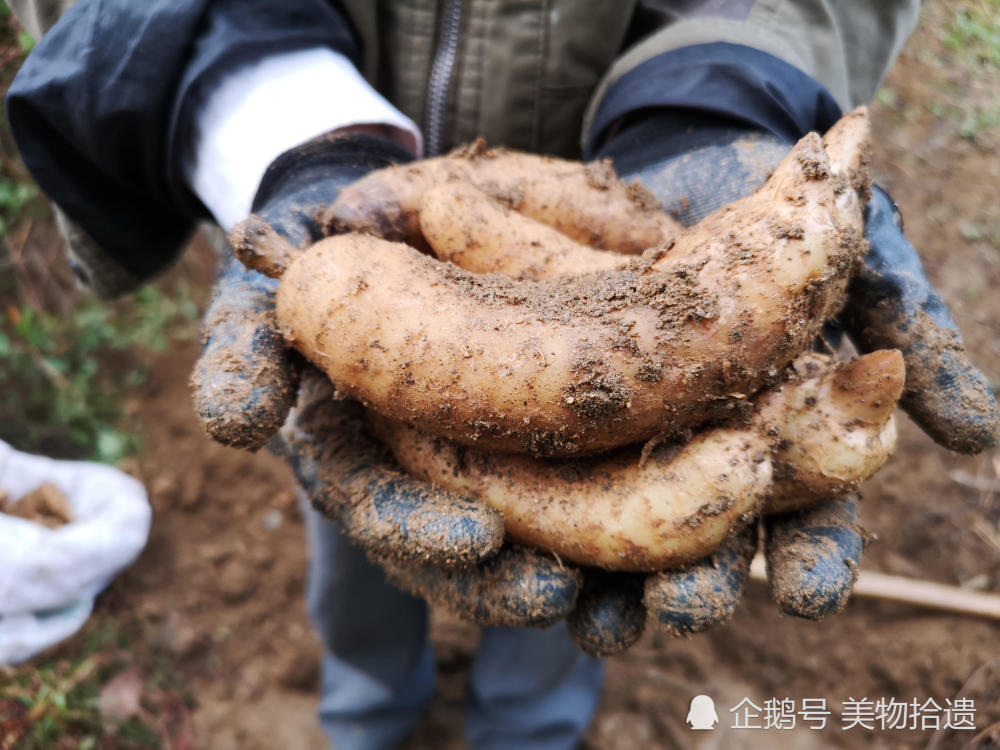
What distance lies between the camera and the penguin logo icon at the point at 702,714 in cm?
237

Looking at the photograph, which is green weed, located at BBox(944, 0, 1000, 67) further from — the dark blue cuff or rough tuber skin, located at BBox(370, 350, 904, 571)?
rough tuber skin, located at BBox(370, 350, 904, 571)

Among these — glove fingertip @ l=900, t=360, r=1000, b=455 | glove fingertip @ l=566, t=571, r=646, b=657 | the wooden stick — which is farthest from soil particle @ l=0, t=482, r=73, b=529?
glove fingertip @ l=900, t=360, r=1000, b=455

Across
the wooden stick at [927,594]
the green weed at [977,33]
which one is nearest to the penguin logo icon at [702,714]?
the wooden stick at [927,594]

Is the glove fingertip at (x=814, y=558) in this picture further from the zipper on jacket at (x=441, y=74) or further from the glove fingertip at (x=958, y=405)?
the zipper on jacket at (x=441, y=74)

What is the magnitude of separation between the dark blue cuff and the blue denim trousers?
1536mm

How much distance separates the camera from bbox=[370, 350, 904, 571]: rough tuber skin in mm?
1126

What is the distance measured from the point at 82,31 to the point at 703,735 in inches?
103

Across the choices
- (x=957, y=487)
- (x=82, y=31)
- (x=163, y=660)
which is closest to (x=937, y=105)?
(x=957, y=487)

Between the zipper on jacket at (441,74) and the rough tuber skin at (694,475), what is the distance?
0.97 metres

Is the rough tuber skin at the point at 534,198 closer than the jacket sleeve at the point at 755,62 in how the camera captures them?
Yes

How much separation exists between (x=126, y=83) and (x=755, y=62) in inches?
52.2

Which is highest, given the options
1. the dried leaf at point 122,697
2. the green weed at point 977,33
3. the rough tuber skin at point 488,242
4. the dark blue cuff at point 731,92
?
the dark blue cuff at point 731,92

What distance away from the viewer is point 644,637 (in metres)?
2.61

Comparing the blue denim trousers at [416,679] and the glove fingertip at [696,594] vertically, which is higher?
the glove fingertip at [696,594]
